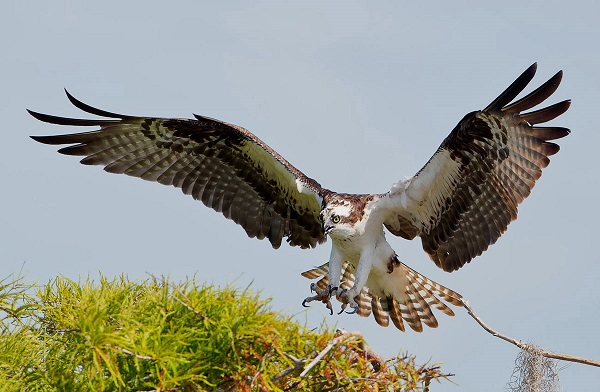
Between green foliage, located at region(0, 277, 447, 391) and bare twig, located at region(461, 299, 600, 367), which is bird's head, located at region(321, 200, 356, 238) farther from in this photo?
green foliage, located at region(0, 277, 447, 391)

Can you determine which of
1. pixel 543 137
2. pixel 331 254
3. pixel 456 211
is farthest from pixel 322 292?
pixel 543 137

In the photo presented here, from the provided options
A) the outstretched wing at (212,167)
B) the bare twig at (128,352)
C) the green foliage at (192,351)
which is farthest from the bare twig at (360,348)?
the outstretched wing at (212,167)

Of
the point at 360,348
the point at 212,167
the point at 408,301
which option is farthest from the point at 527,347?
the point at 212,167

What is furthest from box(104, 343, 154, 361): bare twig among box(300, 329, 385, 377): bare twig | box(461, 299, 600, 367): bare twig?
box(461, 299, 600, 367): bare twig

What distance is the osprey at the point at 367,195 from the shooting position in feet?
20.8

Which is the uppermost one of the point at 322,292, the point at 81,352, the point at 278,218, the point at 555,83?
the point at 555,83

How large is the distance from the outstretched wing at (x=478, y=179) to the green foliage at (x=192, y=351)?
7.55ft

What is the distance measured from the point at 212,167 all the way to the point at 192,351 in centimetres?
365

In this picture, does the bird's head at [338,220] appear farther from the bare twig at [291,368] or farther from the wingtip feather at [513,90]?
the bare twig at [291,368]

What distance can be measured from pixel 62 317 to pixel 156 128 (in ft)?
10.7

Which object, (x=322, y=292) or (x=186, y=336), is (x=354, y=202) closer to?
(x=322, y=292)

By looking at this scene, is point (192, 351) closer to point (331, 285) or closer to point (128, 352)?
point (128, 352)

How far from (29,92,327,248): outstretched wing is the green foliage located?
9.73ft

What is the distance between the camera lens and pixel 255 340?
4.20 metres
